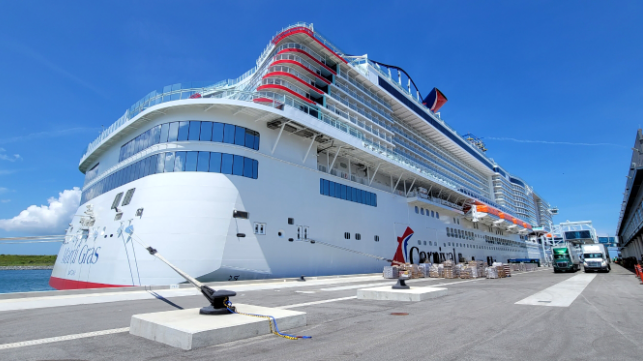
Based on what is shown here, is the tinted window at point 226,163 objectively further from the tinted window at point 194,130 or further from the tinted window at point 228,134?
the tinted window at point 194,130

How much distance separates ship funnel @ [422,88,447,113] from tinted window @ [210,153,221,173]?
123 feet

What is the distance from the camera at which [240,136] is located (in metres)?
20.4

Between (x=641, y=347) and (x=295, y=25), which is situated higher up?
(x=295, y=25)

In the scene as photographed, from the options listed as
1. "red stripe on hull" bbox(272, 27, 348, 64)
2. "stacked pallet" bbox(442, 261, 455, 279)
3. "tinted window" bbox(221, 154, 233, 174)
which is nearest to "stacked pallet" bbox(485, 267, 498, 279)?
"stacked pallet" bbox(442, 261, 455, 279)

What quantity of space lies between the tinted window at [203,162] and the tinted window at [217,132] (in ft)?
3.80

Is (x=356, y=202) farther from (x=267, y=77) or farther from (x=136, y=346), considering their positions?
(x=136, y=346)

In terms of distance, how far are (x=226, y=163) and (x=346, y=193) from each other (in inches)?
433

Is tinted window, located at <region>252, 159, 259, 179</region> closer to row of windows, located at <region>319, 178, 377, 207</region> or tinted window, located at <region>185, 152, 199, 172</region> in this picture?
tinted window, located at <region>185, 152, 199, 172</region>

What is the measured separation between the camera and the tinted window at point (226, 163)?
1898 centimetres

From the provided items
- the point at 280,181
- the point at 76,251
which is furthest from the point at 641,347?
the point at 76,251

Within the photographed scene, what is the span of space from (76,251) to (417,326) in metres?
26.2

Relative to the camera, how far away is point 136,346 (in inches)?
196

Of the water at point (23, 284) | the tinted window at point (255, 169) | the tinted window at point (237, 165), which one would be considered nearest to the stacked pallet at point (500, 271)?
the tinted window at point (255, 169)

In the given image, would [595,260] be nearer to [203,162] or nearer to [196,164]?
[203,162]
